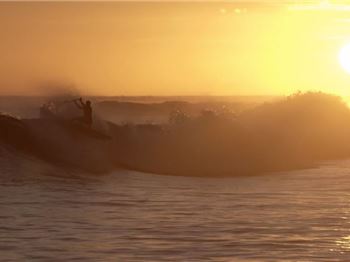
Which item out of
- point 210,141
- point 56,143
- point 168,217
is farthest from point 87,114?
point 168,217

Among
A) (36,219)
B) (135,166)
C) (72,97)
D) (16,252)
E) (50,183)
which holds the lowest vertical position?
(16,252)

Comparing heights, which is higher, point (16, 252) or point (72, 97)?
point (72, 97)

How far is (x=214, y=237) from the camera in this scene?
12.9m

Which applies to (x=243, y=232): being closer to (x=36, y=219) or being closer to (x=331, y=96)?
(x=36, y=219)

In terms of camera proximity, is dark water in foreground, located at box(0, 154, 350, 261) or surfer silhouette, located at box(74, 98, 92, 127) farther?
surfer silhouette, located at box(74, 98, 92, 127)

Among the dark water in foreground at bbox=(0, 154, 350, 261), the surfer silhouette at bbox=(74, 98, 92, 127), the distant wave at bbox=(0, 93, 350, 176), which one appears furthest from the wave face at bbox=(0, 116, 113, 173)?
the dark water in foreground at bbox=(0, 154, 350, 261)

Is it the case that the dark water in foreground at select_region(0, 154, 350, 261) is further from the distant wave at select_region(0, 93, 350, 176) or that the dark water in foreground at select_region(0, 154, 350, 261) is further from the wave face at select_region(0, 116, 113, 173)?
the distant wave at select_region(0, 93, 350, 176)

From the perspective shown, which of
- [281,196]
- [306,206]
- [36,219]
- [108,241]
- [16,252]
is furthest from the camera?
[281,196]

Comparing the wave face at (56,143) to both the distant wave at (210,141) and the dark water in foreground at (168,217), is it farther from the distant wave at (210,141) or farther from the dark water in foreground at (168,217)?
the dark water in foreground at (168,217)

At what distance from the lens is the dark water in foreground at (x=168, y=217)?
11.9 meters

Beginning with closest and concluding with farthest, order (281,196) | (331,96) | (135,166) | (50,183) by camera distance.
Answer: (281,196) < (50,183) < (135,166) < (331,96)

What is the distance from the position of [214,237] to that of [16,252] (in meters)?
3.06

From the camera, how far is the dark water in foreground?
11930mm

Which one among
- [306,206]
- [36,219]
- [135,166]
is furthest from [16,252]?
[135,166]
